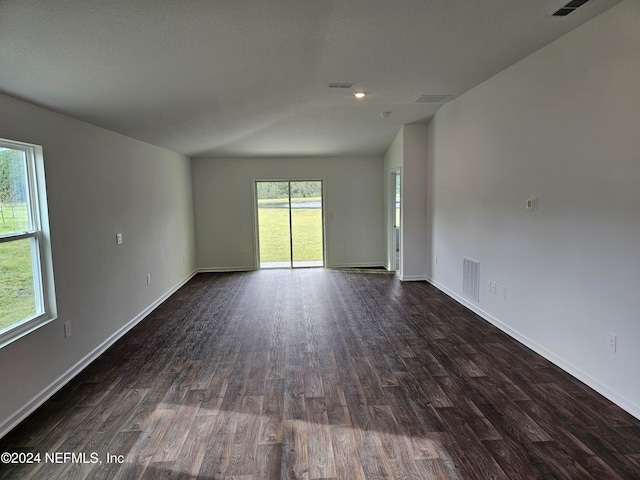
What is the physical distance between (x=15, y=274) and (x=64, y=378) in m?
0.94

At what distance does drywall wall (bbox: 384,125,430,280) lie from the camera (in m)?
6.11

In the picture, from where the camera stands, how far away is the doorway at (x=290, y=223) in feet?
25.2

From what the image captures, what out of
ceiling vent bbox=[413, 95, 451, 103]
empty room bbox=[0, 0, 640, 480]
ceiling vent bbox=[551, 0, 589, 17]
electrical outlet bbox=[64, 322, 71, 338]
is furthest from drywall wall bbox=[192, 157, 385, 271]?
ceiling vent bbox=[551, 0, 589, 17]

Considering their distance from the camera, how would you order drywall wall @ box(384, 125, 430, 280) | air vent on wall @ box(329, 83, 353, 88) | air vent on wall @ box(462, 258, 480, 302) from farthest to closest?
drywall wall @ box(384, 125, 430, 280)
air vent on wall @ box(462, 258, 480, 302)
air vent on wall @ box(329, 83, 353, 88)

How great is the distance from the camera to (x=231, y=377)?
10.2 ft

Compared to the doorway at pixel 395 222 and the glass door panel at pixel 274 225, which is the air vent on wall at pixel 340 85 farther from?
the glass door panel at pixel 274 225

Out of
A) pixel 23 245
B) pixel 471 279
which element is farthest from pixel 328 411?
pixel 471 279

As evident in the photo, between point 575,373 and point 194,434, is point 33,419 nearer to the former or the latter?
point 194,434

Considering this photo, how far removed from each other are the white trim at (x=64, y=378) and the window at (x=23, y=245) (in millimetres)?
481

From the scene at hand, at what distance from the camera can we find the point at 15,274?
8.70 feet

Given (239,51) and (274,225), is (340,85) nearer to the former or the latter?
(239,51)

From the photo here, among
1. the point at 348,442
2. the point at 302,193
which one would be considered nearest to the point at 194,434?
the point at 348,442

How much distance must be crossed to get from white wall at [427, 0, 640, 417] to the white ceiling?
271 millimetres

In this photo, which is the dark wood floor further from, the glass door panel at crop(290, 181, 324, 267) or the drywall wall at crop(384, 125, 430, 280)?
the glass door panel at crop(290, 181, 324, 267)
